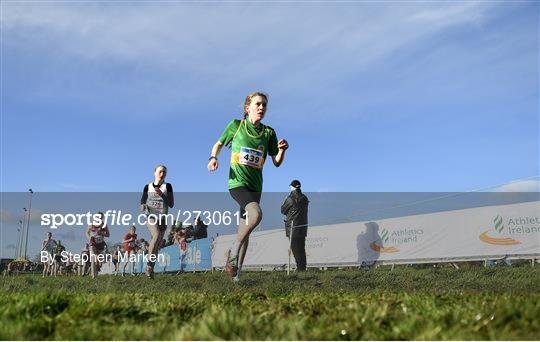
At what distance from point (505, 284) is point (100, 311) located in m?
7.08

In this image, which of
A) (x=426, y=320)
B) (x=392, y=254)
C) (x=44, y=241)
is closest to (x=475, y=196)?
(x=392, y=254)

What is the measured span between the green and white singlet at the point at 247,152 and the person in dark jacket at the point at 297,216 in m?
7.60

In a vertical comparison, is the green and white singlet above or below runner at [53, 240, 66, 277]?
above

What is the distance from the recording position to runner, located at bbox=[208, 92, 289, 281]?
976cm

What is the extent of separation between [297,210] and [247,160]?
27.1 feet

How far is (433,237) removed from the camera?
18188mm

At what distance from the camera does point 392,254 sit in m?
19.0

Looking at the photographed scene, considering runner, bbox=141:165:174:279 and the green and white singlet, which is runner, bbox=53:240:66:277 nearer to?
runner, bbox=141:165:174:279

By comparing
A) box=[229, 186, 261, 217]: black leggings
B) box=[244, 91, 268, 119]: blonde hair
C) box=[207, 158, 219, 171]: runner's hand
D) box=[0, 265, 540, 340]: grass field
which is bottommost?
box=[0, 265, 540, 340]: grass field

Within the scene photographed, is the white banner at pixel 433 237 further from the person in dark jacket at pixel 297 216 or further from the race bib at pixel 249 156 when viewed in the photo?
the race bib at pixel 249 156

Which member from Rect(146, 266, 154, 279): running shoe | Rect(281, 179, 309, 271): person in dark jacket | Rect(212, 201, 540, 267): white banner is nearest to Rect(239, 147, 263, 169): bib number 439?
Rect(146, 266, 154, 279): running shoe

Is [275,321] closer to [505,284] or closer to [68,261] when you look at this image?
[505,284]

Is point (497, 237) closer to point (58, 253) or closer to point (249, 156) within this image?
point (249, 156)

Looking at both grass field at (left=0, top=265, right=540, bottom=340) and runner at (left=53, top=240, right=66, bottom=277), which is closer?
grass field at (left=0, top=265, right=540, bottom=340)
